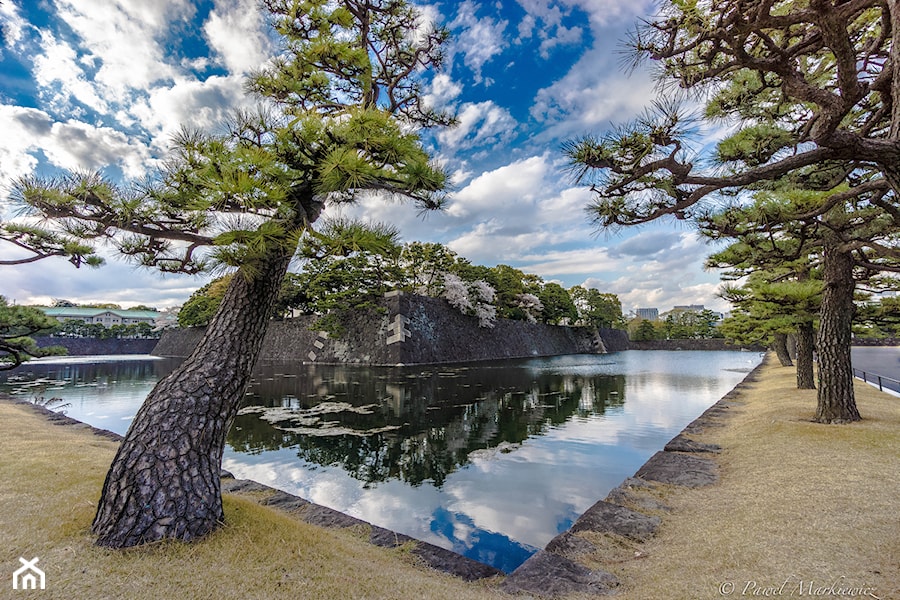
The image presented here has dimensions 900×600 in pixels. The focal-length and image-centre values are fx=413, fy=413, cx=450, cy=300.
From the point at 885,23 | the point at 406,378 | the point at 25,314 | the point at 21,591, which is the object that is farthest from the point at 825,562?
the point at 406,378

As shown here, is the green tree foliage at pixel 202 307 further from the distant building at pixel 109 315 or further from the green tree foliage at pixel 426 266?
the distant building at pixel 109 315

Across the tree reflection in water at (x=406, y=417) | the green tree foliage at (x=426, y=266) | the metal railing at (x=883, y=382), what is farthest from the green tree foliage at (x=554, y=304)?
the metal railing at (x=883, y=382)

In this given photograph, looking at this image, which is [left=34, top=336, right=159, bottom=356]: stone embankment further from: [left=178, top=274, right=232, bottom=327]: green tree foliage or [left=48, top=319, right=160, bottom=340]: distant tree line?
[left=178, top=274, right=232, bottom=327]: green tree foliage

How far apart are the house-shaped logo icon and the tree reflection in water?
226cm

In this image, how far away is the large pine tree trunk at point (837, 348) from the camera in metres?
4.25

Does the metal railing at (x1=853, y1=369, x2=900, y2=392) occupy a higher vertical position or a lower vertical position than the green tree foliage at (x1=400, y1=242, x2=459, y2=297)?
lower

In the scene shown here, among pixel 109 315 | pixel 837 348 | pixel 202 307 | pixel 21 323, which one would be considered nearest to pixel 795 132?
pixel 837 348

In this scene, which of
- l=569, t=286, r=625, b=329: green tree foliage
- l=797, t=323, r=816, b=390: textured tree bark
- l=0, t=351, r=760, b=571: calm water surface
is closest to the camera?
l=0, t=351, r=760, b=571: calm water surface

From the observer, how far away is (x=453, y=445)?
4727 millimetres

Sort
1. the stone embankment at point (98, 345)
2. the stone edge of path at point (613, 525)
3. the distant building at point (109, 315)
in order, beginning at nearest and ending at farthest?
the stone edge of path at point (613, 525), the stone embankment at point (98, 345), the distant building at point (109, 315)

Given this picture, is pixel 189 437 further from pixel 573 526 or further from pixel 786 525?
pixel 786 525

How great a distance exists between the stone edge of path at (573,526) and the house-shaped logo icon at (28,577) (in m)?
1.24

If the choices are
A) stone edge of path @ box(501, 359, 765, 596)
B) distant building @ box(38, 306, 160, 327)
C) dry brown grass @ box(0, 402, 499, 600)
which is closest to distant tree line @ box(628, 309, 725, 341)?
stone edge of path @ box(501, 359, 765, 596)

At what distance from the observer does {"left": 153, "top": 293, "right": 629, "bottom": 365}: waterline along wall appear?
627 inches
